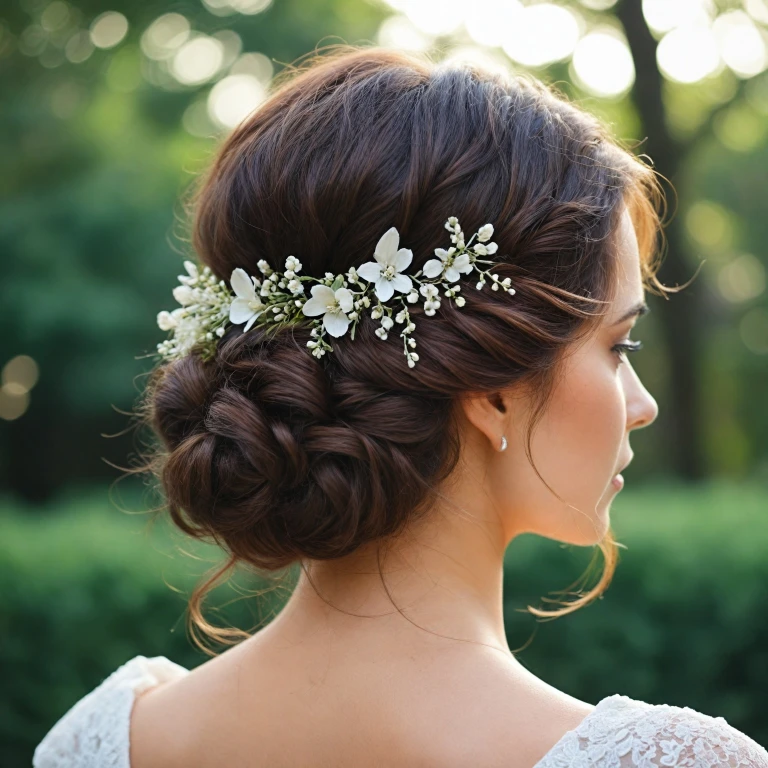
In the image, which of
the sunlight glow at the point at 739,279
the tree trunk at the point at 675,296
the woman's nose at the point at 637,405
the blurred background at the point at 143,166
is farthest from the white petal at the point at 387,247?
the sunlight glow at the point at 739,279

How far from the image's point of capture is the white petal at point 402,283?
1547mm

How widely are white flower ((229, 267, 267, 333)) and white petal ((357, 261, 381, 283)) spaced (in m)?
0.21

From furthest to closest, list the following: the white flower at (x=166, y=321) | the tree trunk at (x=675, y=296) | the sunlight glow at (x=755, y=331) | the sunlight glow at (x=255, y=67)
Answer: the sunlight glow at (x=755, y=331) < the sunlight glow at (x=255, y=67) < the tree trunk at (x=675, y=296) < the white flower at (x=166, y=321)

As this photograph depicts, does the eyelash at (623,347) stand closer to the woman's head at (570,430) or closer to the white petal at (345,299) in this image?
the woman's head at (570,430)

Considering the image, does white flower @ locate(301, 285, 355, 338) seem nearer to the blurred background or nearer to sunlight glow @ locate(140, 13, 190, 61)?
the blurred background

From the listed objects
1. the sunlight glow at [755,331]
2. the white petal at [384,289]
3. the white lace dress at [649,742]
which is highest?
the white petal at [384,289]

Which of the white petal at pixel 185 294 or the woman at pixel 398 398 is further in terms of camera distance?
the white petal at pixel 185 294

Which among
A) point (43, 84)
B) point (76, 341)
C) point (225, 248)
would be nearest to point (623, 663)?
point (225, 248)

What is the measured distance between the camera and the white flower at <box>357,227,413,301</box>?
5.06ft

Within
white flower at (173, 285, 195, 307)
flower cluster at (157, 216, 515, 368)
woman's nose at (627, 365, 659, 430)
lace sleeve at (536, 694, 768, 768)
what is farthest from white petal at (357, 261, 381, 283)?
lace sleeve at (536, 694, 768, 768)

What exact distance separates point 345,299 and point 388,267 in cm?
9

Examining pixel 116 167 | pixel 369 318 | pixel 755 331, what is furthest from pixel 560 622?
pixel 755 331

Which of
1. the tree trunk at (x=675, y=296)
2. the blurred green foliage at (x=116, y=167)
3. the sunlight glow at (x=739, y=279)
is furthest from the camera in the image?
the sunlight glow at (x=739, y=279)

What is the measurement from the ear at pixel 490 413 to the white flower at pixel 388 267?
23 cm
